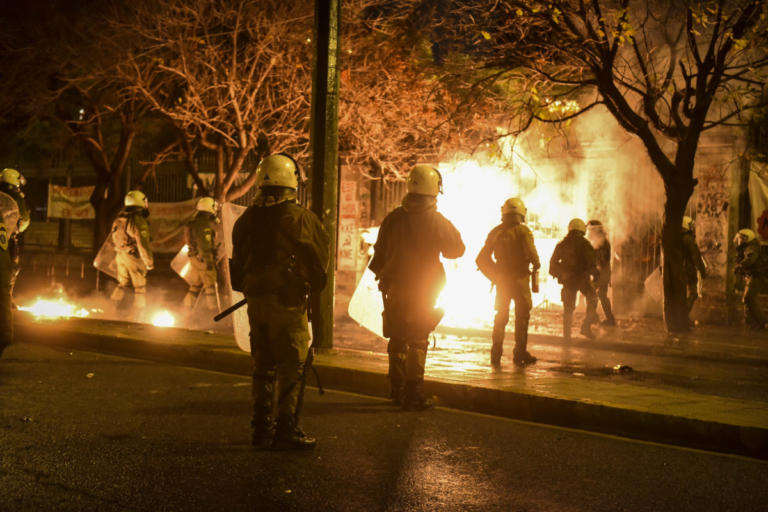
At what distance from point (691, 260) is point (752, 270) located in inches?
41.7

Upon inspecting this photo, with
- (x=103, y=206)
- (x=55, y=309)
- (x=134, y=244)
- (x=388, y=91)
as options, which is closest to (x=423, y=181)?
(x=134, y=244)

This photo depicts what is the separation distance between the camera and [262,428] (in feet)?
18.4

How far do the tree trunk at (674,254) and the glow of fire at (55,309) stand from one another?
8.69 meters

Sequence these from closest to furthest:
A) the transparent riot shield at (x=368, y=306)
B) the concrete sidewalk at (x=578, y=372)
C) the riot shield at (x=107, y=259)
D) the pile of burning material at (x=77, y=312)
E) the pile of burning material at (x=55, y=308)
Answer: the concrete sidewalk at (x=578, y=372)
the transparent riot shield at (x=368, y=306)
the pile of burning material at (x=55, y=308)
the pile of burning material at (x=77, y=312)
the riot shield at (x=107, y=259)

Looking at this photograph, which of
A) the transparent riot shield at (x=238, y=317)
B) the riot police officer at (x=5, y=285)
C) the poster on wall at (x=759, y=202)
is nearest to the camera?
the riot police officer at (x=5, y=285)

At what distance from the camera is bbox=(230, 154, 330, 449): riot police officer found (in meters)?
5.55

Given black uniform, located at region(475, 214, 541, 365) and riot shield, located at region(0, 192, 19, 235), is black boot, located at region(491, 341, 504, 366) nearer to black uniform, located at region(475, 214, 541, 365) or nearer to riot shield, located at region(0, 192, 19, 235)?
black uniform, located at region(475, 214, 541, 365)

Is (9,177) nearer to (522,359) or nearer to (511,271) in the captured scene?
(511,271)

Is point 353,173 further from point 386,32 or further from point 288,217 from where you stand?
point 288,217

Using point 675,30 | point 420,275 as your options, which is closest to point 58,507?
point 420,275

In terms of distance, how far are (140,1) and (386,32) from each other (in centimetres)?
449

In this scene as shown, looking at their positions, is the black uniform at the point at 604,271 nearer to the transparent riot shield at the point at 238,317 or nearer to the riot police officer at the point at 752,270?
the riot police officer at the point at 752,270

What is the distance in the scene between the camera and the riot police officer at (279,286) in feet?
18.2

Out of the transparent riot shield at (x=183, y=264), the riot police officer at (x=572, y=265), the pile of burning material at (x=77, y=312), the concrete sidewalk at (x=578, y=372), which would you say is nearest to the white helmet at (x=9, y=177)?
the concrete sidewalk at (x=578, y=372)
